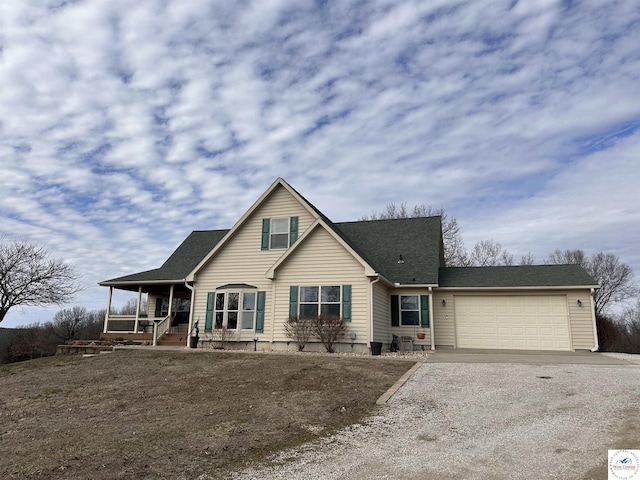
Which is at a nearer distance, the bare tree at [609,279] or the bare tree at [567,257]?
the bare tree at [609,279]

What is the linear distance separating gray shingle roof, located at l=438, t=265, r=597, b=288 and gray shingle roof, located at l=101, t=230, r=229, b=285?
1159 centimetres

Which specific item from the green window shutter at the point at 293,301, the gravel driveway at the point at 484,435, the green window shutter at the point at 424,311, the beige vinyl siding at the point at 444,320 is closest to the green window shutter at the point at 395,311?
the green window shutter at the point at 424,311

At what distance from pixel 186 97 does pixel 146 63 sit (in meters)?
1.65

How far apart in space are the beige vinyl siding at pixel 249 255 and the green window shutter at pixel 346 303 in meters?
3.09

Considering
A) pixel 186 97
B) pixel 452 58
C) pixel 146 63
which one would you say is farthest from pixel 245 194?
pixel 452 58

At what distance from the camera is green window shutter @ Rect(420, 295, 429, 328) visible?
17.4 metres

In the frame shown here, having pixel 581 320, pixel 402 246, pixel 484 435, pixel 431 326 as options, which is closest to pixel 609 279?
pixel 581 320

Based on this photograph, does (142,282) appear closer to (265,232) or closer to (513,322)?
(265,232)

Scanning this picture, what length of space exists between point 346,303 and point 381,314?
1.72 m

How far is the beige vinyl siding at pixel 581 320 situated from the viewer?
16547 millimetres

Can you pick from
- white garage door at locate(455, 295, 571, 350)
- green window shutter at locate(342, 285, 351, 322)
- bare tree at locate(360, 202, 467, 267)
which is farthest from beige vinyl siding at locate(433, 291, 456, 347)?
bare tree at locate(360, 202, 467, 267)

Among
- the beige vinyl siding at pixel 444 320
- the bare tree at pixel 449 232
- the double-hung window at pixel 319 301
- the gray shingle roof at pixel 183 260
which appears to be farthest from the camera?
the bare tree at pixel 449 232

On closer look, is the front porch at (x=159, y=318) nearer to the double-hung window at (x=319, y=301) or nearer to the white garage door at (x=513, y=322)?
the double-hung window at (x=319, y=301)

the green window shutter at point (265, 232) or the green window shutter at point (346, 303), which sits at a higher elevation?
the green window shutter at point (265, 232)
